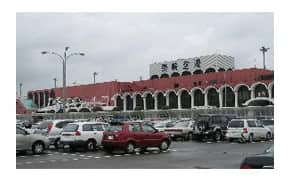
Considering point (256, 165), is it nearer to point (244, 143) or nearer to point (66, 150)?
point (66, 150)

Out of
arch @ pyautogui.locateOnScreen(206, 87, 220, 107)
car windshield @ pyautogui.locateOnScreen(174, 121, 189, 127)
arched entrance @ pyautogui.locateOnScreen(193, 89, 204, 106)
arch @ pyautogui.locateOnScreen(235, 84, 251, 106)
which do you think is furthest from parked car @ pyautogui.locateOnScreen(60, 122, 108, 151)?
arched entrance @ pyautogui.locateOnScreen(193, 89, 204, 106)

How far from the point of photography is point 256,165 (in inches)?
339

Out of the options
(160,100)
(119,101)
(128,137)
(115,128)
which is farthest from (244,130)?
→ (119,101)

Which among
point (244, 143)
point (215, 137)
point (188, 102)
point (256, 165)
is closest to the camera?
point (256, 165)

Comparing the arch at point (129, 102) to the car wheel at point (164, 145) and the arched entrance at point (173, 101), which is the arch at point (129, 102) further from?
the car wheel at point (164, 145)

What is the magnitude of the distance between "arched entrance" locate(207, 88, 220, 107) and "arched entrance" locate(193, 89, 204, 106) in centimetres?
154

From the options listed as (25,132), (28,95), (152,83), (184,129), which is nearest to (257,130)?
(184,129)

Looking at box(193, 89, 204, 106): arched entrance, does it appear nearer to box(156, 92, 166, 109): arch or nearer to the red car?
box(156, 92, 166, 109): arch

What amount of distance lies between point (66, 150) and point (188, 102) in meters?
62.2

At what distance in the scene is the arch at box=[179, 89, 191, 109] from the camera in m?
83.9

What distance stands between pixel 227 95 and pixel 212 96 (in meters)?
3.15

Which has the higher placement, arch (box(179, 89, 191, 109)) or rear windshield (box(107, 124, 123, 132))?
arch (box(179, 89, 191, 109))

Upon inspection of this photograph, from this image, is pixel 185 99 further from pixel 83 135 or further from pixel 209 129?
pixel 83 135

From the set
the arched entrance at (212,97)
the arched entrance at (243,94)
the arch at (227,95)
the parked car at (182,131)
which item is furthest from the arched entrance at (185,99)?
the parked car at (182,131)
